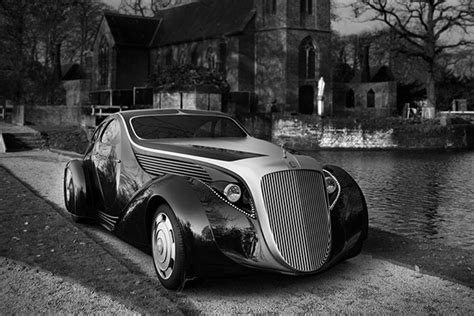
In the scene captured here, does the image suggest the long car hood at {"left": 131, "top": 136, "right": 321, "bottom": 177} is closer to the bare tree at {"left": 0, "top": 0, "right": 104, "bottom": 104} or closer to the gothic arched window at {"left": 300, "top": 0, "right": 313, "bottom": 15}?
the bare tree at {"left": 0, "top": 0, "right": 104, "bottom": 104}

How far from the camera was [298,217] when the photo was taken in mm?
5090

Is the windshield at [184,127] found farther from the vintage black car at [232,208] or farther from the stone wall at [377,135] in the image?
the stone wall at [377,135]

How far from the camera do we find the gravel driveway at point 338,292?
4676mm

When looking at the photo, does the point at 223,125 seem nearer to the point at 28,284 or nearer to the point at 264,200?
the point at 264,200

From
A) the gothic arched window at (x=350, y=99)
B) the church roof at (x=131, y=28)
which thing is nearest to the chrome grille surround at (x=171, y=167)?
the church roof at (x=131, y=28)

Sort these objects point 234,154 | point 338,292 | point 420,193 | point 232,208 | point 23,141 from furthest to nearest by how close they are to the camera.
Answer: point 23,141 < point 420,193 < point 234,154 < point 338,292 < point 232,208

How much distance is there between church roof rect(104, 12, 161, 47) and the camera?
55.6m

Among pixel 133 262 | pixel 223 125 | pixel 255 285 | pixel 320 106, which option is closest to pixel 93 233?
pixel 133 262

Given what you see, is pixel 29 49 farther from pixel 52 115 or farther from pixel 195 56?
pixel 195 56

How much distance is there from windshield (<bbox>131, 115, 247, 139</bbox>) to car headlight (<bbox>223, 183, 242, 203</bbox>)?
176cm

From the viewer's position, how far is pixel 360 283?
5363mm

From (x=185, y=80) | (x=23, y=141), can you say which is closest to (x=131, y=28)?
(x=185, y=80)

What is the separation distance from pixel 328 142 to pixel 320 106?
4319 mm

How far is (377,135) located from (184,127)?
28.8 metres
